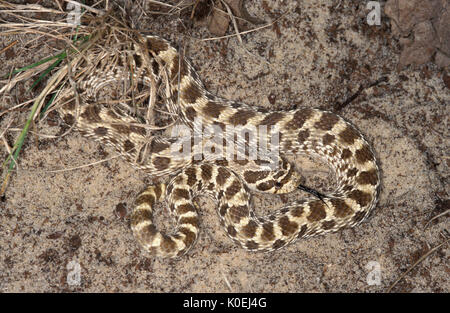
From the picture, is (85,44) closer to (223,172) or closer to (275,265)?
(223,172)

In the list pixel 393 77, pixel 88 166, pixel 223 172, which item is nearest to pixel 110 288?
pixel 88 166

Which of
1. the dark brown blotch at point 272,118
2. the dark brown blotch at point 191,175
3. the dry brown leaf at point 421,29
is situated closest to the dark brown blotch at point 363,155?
the dark brown blotch at point 272,118

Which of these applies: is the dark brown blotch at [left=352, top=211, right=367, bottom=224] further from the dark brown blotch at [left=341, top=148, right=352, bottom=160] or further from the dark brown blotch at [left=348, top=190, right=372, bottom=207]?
the dark brown blotch at [left=341, top=148, right=352, bottom=160]

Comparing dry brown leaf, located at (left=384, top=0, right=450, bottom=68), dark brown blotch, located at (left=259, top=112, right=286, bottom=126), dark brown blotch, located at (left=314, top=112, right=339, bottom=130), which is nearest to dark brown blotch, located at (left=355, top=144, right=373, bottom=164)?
dark brown blotch, located at (left=314, top=112, right=339, bottom=130)

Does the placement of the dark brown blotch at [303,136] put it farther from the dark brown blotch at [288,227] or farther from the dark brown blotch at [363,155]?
the dark brown blotch at [288,227]

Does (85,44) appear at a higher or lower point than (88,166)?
higher

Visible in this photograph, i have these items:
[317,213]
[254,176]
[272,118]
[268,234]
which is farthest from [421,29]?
[268,234]
